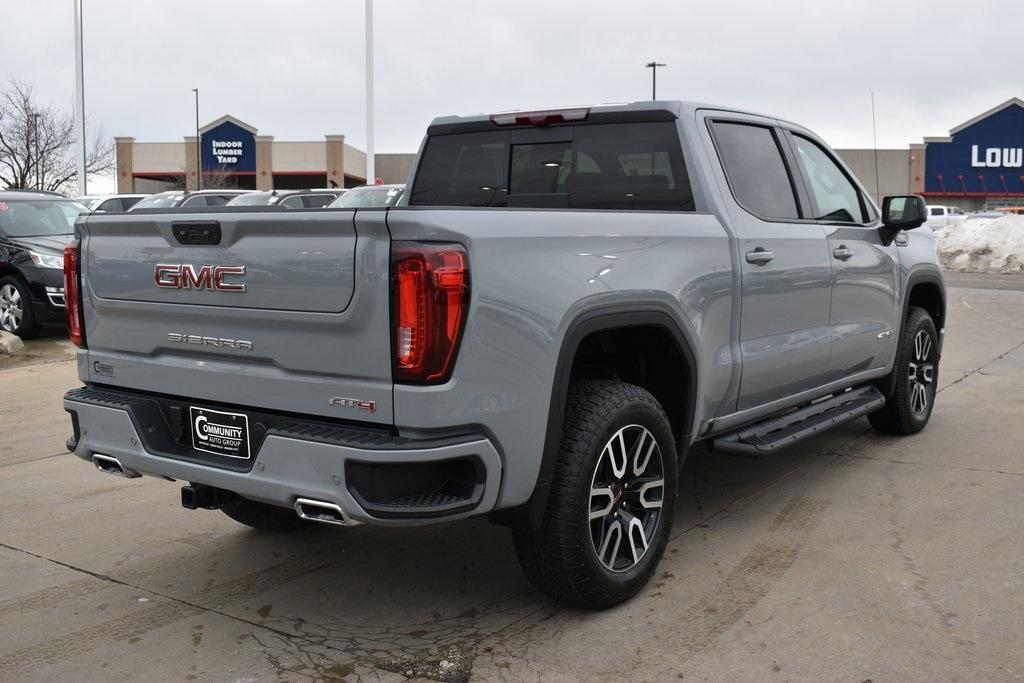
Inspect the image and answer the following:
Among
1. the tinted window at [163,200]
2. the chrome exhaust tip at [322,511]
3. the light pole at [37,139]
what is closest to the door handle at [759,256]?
the chrome exhaust tip at [322,511]

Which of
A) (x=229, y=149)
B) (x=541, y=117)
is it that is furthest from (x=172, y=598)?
(x=229, y=149)

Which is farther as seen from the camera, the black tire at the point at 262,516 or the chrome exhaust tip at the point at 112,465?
the black tire at the point at 262,516

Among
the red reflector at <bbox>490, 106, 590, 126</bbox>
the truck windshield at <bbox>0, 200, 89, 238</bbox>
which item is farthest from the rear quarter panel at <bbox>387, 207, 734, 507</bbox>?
the truck windshield at <bbox>0, 200, 89, 238</bbox>

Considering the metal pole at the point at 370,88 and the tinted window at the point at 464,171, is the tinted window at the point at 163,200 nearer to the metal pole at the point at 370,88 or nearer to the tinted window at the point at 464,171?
the metal pole at the point at 370,88

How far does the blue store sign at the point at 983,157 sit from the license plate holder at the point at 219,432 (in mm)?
58749

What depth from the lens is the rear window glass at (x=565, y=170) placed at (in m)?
4.80

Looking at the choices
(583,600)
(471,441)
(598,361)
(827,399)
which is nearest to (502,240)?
(471,441)

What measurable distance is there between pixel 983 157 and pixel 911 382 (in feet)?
181

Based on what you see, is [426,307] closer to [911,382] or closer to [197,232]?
[197,232]

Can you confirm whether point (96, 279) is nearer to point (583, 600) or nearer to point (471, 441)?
point (471, 441)

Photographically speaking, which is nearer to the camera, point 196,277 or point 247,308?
point 247,308

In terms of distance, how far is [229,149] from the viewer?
57.3 metres

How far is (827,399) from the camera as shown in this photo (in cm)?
581

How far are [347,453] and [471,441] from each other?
0.39 metres
